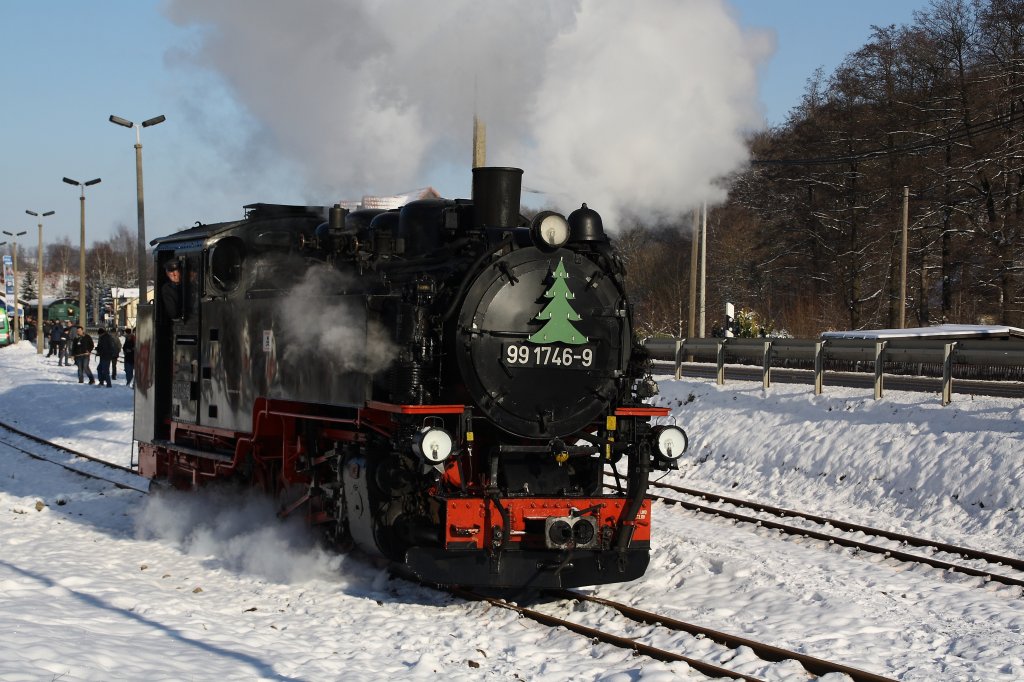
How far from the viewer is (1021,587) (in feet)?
27.2

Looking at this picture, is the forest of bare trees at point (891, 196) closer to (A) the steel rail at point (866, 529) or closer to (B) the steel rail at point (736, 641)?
(A) the steel rail at point (866, 529)

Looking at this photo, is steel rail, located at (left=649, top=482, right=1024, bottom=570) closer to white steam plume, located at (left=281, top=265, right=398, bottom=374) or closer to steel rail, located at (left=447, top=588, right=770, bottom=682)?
steel rail, located at (left=447, top=588, right=770, bottom=682)

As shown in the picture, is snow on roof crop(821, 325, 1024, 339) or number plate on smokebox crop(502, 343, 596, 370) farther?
snow on roof crop(821, 325, 1024, 339)

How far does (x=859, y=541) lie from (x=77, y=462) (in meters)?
11.4

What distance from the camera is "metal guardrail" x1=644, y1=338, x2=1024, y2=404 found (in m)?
13.9

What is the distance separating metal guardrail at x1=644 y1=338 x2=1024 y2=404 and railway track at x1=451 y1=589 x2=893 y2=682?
457 centimetres

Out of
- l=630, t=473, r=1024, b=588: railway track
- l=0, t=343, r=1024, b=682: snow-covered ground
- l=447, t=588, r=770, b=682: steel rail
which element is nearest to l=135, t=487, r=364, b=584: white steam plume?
l=0, t=343, r=1024, b=682: snow-covered ground

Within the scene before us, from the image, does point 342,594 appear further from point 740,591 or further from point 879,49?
point 879,49

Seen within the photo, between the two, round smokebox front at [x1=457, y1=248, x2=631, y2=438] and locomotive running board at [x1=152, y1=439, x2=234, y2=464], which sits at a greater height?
round smokebox front at [x1=457, y1=248, x2=631, y2=438]

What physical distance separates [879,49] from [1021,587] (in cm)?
2605

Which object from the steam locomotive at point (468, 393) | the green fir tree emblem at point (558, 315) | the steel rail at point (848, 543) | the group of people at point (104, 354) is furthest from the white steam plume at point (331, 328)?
the group of people at point (104, 354)

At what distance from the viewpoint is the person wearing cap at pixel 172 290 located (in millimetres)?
10641

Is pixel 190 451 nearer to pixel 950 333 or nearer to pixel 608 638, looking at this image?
pixel 608 638

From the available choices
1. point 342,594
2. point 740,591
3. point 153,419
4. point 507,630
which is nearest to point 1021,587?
point 740,591
